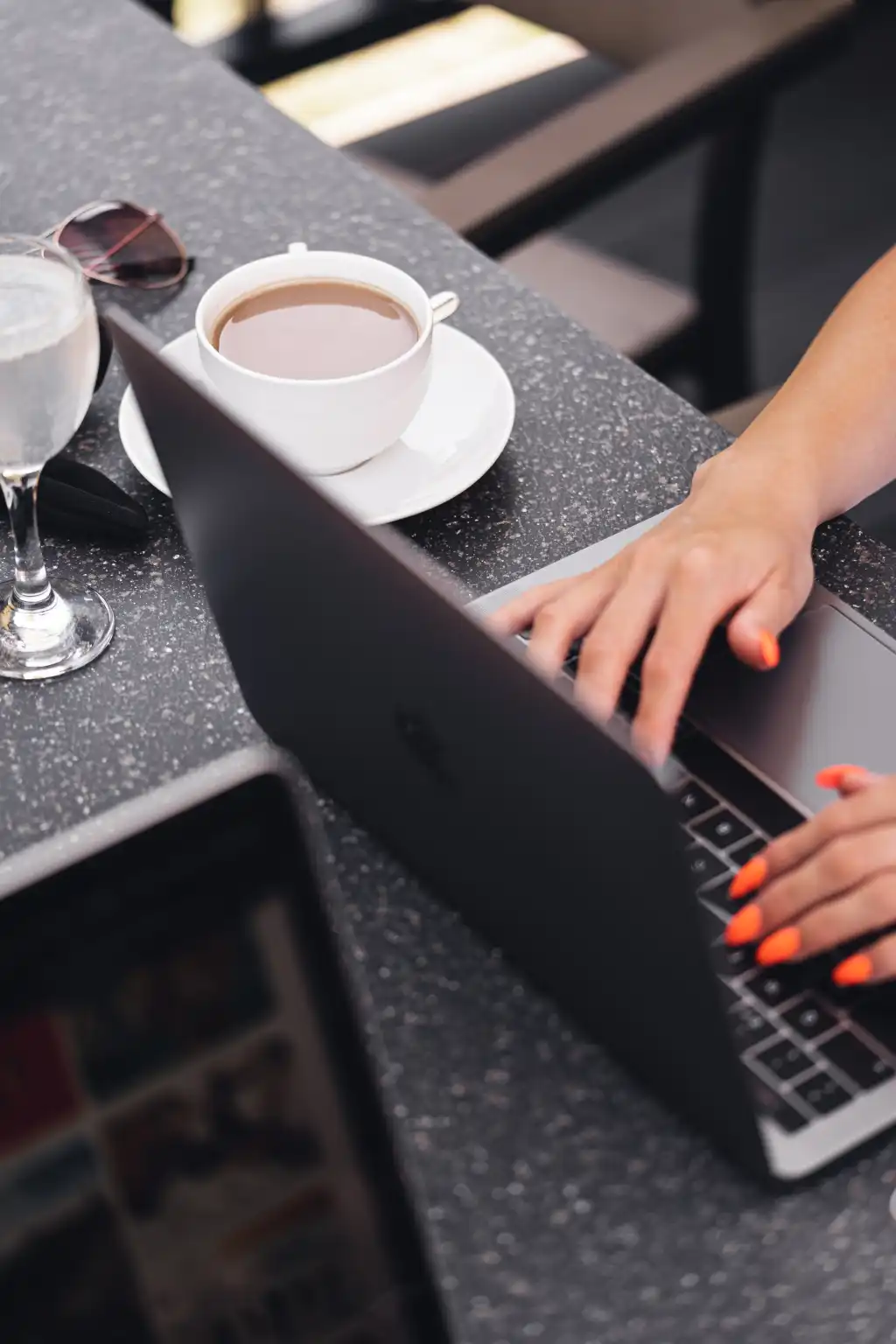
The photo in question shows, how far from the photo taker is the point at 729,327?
55.1 inches

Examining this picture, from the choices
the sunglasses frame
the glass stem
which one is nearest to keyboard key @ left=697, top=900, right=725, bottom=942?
the glass stem

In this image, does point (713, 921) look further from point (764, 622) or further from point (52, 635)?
point (52, 635)

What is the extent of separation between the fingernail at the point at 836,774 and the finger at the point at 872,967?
9 cm

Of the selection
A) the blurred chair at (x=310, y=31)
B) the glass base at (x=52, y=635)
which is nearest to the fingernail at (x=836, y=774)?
the glass base at (x=52, y=635)

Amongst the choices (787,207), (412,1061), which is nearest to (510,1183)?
(412,1061)

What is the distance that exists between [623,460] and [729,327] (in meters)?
0.61

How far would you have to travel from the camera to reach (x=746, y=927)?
58 centimetres

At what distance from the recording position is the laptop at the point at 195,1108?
1.49ft

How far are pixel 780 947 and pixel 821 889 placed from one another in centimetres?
3

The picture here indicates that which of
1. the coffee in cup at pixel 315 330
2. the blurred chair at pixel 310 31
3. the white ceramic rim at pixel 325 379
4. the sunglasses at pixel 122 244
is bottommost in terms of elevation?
the blurred chair at pixel 310 31

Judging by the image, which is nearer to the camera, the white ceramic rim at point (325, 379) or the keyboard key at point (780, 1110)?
the keyboard key at point (780, 1110)

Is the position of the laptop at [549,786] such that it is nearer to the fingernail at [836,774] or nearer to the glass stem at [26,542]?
the fingernail at [836,774]

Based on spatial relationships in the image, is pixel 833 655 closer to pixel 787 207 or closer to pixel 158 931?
pixel 158 931

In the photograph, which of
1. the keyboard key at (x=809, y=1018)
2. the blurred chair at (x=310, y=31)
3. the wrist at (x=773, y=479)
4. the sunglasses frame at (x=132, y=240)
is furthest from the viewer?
the blurred chair at (x=310, y=31)
